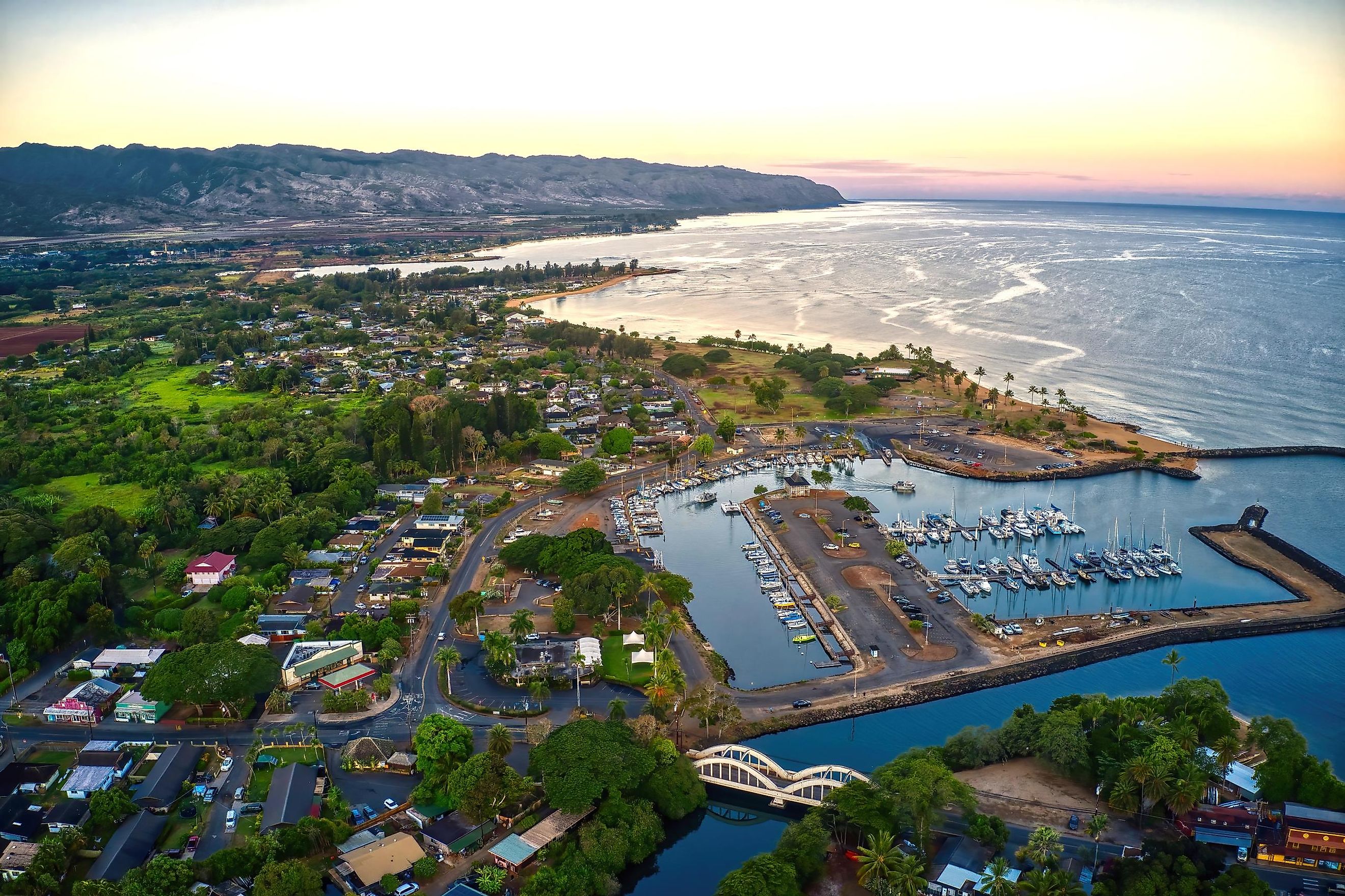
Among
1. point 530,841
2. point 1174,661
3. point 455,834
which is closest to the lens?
point 530,841

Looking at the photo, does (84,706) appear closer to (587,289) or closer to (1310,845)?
(1310,845)

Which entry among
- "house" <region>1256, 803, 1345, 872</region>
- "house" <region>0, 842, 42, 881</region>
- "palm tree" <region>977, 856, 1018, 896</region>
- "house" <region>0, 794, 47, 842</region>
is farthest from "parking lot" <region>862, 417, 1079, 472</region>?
"house" <region>0, 842, 42, 881</region>

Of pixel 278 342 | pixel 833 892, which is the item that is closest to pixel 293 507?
pixel 833 892

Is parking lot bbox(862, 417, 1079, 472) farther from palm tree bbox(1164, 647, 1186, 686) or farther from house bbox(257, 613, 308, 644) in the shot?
house bbox(257, 613, 308, 644)

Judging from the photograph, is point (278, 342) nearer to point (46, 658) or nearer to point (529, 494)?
point (529, 494)

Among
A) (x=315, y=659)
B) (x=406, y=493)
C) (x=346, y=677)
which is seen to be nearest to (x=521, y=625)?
(x=346, y=677)

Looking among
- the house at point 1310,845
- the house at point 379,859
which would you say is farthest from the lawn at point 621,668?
the house at point 1310,845

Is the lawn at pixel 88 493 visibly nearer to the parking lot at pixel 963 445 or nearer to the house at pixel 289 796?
the house at pixel 289 796
